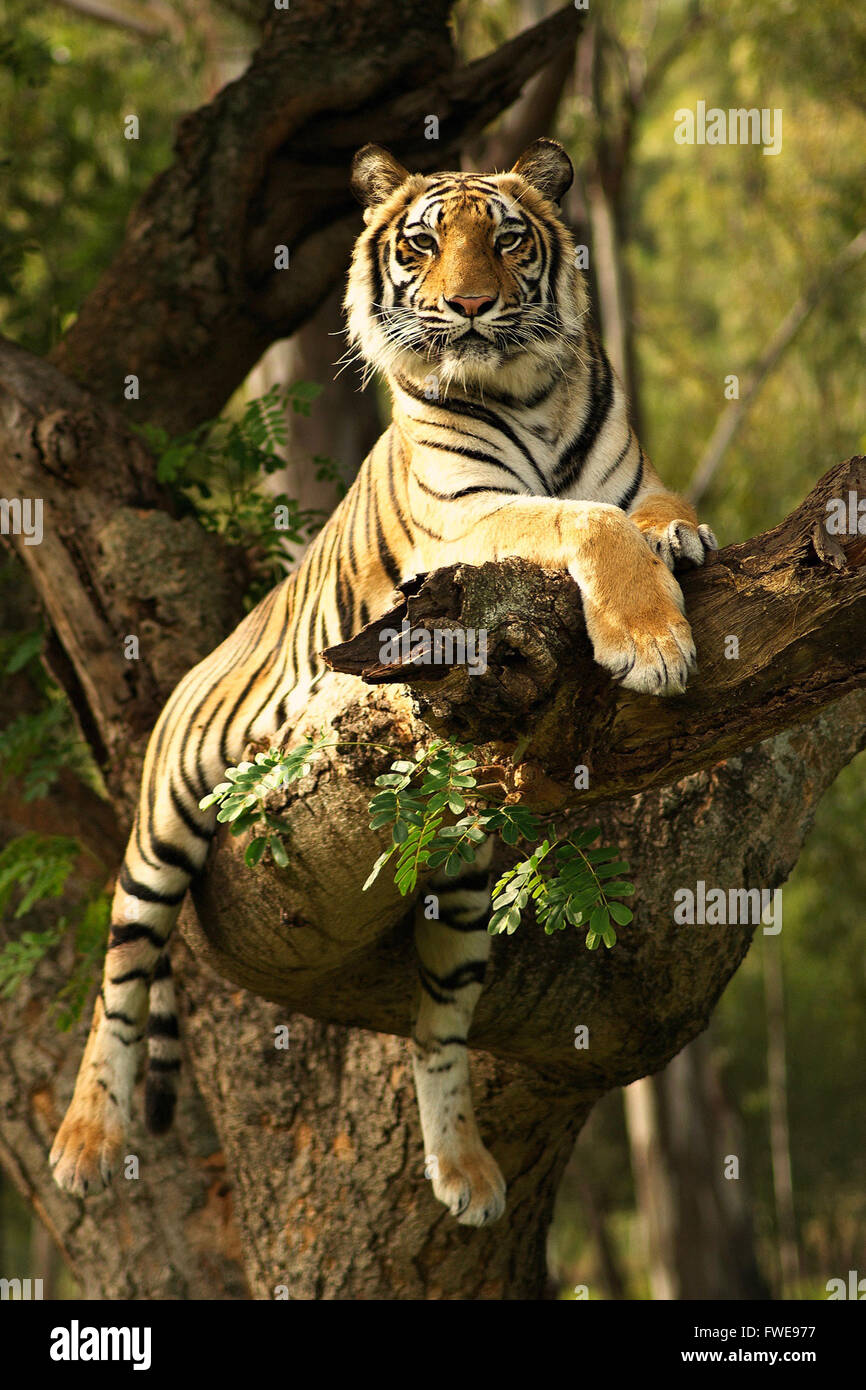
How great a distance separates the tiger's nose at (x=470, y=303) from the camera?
349 cm

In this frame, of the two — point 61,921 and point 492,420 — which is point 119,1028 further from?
point 492,420

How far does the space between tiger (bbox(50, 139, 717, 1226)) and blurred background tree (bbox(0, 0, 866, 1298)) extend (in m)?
3.07

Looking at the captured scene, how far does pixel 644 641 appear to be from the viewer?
2.50m

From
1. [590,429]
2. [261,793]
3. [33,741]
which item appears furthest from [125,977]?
[590,429]

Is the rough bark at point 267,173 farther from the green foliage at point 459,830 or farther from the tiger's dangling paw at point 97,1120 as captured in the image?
the green foliage at point 459,830

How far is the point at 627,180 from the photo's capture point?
41.1 feet

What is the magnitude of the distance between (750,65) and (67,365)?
26.1 ft

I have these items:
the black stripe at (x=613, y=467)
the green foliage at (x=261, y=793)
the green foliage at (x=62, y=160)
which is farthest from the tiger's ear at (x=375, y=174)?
the green foliage at (x=62, y=160)

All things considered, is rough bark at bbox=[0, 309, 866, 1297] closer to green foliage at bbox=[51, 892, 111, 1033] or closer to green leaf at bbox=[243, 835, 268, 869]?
green leaf at bbox=[243, 835, 268, 869]

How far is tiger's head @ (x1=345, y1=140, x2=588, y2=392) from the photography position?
3539 mm

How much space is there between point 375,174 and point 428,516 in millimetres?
1162
